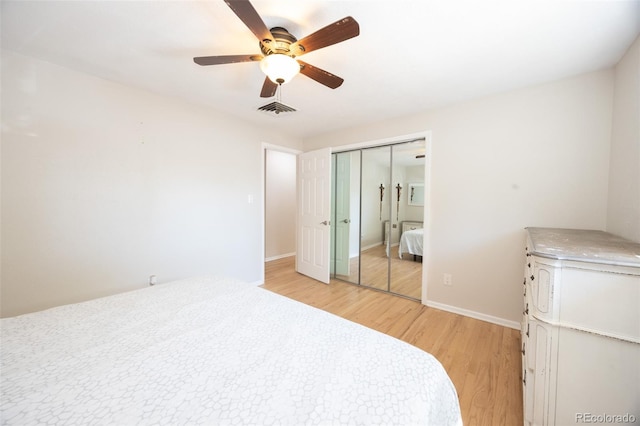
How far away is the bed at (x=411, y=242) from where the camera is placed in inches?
121

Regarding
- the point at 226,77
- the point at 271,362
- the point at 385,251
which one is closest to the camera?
the point at 271,362

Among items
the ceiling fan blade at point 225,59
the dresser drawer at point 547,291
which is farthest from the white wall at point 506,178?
the ceiling fan blade at point 225,59

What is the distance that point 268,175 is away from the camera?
470cm

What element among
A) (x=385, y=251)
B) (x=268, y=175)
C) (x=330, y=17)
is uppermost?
(x=330, y=17)

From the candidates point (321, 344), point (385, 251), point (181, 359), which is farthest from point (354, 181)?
point (181, 359)

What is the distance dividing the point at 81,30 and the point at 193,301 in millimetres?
1877

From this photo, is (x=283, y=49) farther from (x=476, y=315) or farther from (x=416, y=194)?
(x=476, y=315)

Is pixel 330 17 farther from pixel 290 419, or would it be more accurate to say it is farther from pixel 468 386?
pixel 468 386

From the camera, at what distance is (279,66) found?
4.49 ft

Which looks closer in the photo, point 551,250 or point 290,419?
point 290,419

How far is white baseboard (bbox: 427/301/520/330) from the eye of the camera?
7.36 feet

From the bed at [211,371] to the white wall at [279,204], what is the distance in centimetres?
356

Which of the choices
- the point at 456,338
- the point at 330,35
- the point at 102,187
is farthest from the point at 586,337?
the point at 102,187

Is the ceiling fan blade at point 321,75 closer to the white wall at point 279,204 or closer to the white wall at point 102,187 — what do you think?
the white wall at point 102,187
